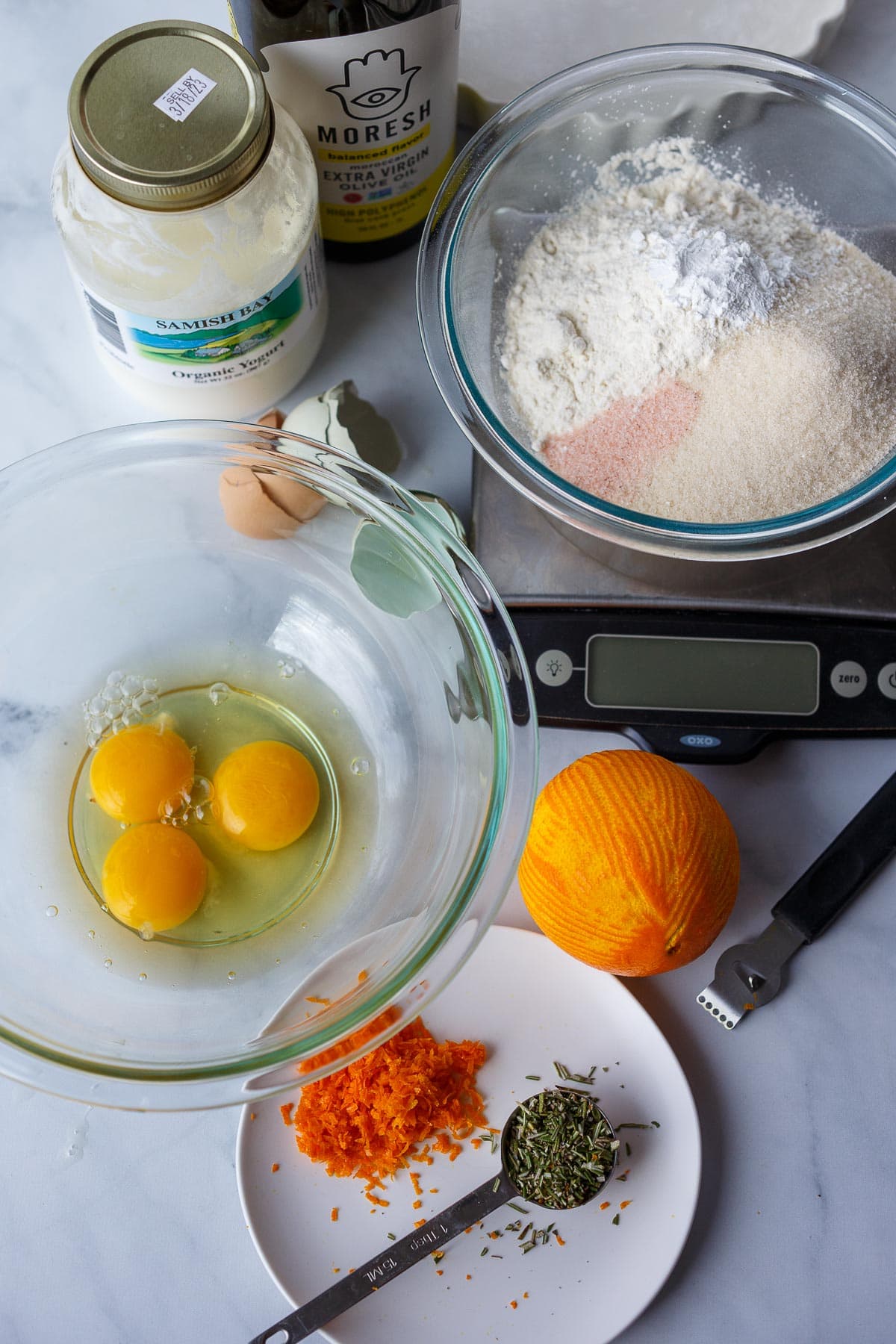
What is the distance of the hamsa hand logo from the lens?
79 cm

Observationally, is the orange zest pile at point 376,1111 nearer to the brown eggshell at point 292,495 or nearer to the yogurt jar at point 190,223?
the brown eggshell at point 292,495

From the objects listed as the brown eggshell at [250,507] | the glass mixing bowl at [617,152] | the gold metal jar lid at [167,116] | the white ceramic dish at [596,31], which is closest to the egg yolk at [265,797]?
the brown eggshell at [250,507]

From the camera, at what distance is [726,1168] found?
943mm

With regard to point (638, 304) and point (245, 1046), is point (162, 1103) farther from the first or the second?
point (638, 304)

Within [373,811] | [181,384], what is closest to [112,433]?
[181,384]

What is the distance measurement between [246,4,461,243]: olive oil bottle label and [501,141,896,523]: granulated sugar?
0.17 m

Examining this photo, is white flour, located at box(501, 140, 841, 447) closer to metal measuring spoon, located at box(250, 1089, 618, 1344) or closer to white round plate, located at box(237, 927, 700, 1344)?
white round plate, located at box(237, 927, 700, 1344)

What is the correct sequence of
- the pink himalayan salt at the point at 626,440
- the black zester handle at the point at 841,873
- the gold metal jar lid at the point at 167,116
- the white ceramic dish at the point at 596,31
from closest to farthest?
the gold metal jar lid at the point at 167,116, the pink himalayan salt at the point at 626,440, the black zester handle at the point at 841,873, the white ceramic dish at the point at 596,31

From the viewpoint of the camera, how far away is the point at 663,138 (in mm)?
919

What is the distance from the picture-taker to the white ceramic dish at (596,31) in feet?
3.42

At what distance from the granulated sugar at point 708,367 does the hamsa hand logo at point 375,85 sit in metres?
0.18

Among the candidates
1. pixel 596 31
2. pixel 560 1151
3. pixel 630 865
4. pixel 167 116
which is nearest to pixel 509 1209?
pixel 560 1151

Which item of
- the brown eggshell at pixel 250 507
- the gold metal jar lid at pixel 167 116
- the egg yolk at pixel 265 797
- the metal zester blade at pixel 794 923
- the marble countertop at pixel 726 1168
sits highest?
the gold metal jar lid at pixel 167 116

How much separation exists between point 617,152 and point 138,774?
2.16ft
